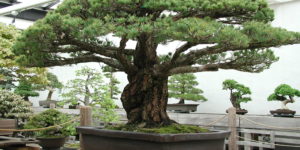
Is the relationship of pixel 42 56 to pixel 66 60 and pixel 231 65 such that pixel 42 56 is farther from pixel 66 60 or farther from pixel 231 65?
pixel 231 65

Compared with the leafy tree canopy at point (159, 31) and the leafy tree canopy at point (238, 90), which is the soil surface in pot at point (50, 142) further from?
the leafy tree canopy at point (238, 90)

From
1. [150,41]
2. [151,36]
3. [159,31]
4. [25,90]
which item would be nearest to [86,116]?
[150,41]

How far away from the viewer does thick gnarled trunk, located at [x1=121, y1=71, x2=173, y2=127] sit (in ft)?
7.74

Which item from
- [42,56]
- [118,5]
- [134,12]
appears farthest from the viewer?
[42,56]

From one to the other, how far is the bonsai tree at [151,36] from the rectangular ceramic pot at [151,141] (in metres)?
0.30

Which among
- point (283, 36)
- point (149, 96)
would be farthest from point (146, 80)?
point (283, 36)

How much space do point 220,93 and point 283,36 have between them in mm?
5275

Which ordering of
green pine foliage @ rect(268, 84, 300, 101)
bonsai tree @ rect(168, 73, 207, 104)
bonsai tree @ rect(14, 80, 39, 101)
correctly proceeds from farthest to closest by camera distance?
1. bonsai tree @ rect(14, 80, 39, 101)
2. bonsai tree @ rect(168, 73, 207, 104)
3. green pine foliage @ rect(268, 84, 300, 101)

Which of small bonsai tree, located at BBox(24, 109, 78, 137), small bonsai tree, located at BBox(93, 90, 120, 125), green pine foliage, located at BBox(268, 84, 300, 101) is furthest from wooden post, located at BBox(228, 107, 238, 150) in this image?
small bonsai tree, located at BBox(24, 109, 78, 137)

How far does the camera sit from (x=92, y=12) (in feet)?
6.88

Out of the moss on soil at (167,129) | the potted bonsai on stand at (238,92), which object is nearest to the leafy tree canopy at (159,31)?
the moss on soil at (167,129)

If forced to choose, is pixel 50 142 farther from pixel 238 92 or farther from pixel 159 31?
pixel 159 31

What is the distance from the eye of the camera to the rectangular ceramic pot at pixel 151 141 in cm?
187

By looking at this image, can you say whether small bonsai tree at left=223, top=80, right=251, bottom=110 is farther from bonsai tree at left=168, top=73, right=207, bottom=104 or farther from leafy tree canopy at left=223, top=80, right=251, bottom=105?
bonsai tree at left=168, top=73, right=207, bottom=104
